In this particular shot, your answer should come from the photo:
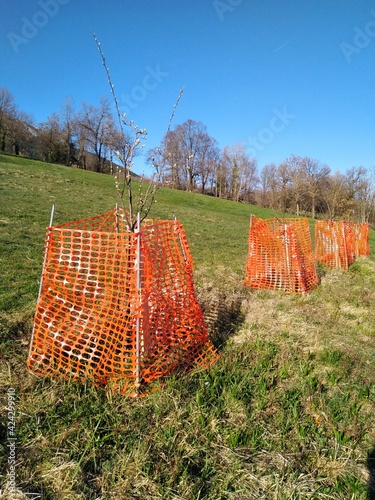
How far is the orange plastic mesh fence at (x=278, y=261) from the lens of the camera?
6.86 m

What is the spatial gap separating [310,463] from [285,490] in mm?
374

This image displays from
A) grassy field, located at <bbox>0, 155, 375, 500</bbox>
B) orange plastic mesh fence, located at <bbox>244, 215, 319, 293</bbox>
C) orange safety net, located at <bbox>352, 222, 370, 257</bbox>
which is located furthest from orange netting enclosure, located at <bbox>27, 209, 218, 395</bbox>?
orange safety net, located at <bbox>352, 222, 370, 257</bbox>

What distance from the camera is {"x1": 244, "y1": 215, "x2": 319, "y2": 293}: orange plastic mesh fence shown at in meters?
6.86

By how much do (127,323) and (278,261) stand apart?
5.00 metres

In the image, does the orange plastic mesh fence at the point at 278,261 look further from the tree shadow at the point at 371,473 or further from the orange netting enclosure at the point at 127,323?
the tree shadow at the point at 371,473

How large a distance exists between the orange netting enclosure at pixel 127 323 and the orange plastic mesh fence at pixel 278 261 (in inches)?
145

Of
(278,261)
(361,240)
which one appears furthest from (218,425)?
(361,240)

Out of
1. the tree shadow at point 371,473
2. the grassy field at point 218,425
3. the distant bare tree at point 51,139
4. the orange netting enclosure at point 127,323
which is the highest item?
the distant bare tree at point 51,139

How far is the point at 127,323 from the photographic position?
3.14 m

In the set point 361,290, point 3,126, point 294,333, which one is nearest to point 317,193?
point 361,290

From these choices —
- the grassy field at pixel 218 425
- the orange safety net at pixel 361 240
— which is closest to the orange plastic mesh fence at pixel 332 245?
the orange safety net at pixel 361 240

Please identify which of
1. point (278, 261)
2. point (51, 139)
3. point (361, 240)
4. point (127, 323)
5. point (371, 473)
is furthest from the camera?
point (51, 139)

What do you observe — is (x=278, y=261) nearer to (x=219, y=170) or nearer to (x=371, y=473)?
(x=371, y=473)

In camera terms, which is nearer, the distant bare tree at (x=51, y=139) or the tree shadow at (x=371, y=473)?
the tree shadow at (x=371, y=473)
